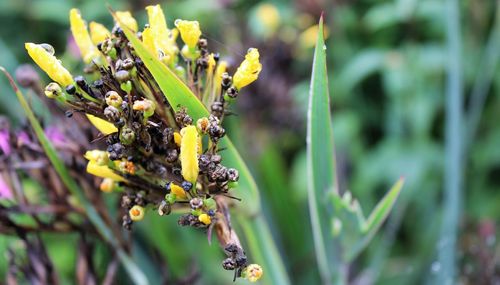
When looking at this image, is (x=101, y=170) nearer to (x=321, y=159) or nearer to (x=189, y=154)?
(x=189, y=154)

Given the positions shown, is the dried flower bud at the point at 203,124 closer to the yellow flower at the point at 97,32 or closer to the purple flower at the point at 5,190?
the yellow flower at the point at 97,32

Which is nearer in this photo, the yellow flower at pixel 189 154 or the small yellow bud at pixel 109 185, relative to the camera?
the yellow flower at pixel 189 154

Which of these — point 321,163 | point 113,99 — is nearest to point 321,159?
point 321,163

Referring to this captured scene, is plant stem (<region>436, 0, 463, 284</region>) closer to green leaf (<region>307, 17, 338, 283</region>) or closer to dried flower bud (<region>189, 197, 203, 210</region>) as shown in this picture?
green leaf (<region>307, 17, 338, 283</region>)

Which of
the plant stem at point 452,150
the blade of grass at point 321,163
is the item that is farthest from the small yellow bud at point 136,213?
the plant stem at point 452,150

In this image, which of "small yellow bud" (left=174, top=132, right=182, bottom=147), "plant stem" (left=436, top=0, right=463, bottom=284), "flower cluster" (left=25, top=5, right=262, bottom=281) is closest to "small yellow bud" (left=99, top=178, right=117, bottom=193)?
"flower cluster" (left=25, top=5, right=262, bottom=281)

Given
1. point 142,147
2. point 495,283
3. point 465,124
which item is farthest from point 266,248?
point 465,124
